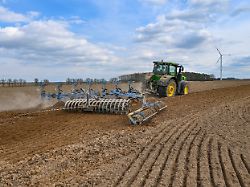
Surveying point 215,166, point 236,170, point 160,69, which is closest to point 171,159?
point 215,166

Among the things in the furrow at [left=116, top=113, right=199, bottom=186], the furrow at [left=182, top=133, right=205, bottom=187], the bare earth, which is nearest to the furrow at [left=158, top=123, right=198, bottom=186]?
the bare earth

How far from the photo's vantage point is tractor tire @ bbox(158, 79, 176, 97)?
59.5 feet

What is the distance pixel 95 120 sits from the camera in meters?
12.1

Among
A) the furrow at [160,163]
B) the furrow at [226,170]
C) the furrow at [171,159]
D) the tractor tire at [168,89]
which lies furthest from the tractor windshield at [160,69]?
the furrow at [226,170]

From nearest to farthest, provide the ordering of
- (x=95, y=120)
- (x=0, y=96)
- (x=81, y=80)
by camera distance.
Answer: (x=95, y=120) < (x=0, y=96) < (x=81, y=80)

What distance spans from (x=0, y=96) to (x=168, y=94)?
10421 mm

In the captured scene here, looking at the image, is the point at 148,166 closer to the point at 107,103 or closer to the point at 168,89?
the point at 107,103

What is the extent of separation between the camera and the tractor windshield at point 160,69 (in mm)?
18703

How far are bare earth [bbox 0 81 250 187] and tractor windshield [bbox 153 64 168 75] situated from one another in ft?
21.0

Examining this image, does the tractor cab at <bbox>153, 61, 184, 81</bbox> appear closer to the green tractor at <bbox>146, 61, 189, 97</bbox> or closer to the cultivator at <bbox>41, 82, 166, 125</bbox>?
the green tractor at <bbox>146, 61, 189, 97</bbox>

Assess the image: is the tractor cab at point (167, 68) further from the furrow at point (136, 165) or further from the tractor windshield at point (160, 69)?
the furrow at point (136, 165)

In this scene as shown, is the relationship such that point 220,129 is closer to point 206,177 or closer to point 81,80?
point 206,177

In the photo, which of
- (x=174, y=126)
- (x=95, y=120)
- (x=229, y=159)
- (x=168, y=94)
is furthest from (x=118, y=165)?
(x=168, y=94)

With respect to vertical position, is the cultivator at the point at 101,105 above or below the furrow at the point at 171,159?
above
